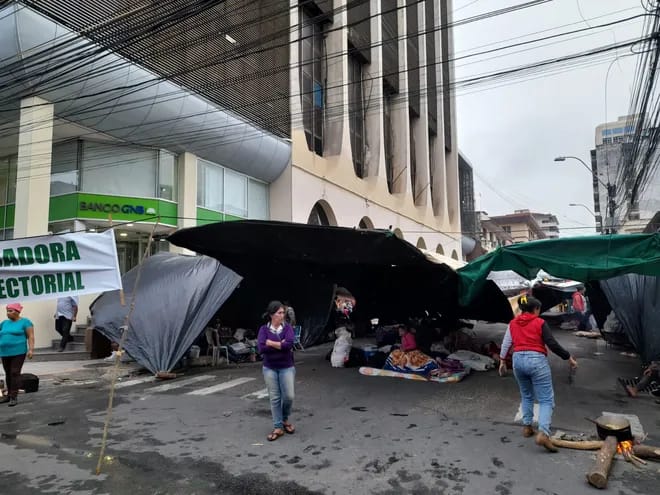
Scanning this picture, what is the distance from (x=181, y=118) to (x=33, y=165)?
4.60 m

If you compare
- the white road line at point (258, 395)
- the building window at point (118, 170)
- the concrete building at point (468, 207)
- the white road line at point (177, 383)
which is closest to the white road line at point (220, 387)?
the white road line at point (177, 383)

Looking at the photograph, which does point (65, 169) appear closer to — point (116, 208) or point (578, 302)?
point (116, 208)

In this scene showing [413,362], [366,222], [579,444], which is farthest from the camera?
[366,222]

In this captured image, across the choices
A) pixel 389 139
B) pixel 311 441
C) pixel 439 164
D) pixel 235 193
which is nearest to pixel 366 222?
pixel 389 139

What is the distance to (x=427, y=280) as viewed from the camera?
10.9 metres

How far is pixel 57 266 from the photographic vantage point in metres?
5.64

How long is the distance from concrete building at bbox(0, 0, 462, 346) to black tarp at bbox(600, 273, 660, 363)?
5764 millimetres

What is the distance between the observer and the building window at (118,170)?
15.4 meters

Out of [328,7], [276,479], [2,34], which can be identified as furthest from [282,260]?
[328,7]

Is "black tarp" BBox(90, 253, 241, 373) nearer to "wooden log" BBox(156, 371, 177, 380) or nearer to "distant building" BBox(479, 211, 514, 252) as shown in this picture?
"wooden log" BBox(156, 371, 177, 380)

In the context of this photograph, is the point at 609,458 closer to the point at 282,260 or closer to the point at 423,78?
the point at 282,260

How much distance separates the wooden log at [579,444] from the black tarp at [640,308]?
17.7ft

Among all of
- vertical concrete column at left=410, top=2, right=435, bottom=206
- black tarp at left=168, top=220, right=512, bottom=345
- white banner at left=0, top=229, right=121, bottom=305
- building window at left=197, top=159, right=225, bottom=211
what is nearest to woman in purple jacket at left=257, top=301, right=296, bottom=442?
white banner at left=0, top=229, right=121, bottom=305

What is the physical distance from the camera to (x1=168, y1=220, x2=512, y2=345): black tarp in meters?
8.27
